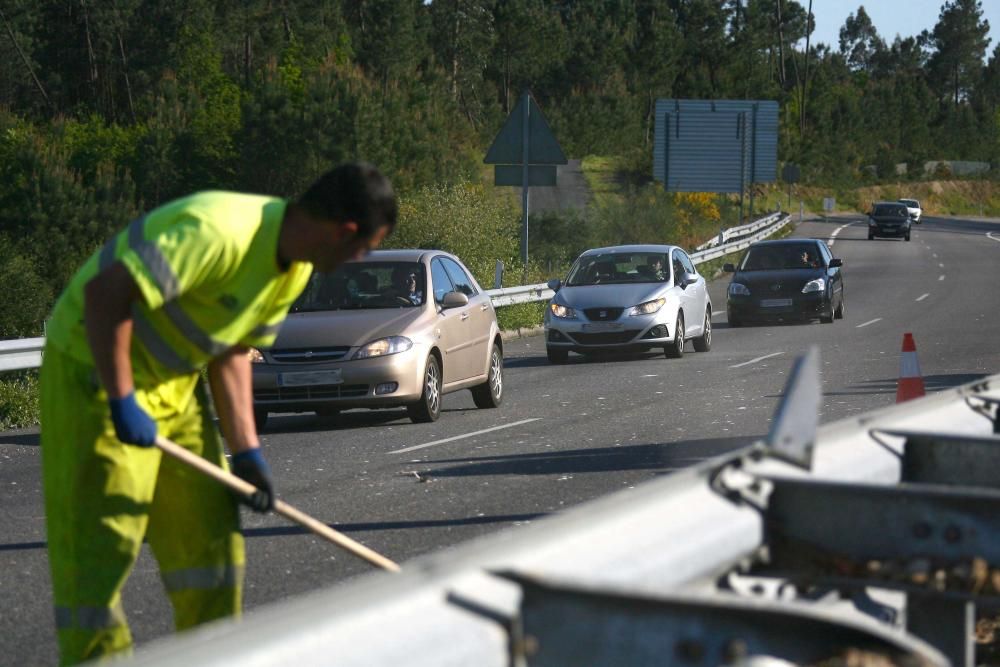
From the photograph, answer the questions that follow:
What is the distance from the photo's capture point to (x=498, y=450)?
1202 cm

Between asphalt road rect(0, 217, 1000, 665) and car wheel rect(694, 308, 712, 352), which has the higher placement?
asphalt road rect(0, 217, 1000, 665)

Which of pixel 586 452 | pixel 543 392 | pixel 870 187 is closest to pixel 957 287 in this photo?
pixel 543 392

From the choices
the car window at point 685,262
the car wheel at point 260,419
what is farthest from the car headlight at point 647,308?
the car wheel at point 260,419

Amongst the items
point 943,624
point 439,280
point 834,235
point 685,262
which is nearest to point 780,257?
point 685,262

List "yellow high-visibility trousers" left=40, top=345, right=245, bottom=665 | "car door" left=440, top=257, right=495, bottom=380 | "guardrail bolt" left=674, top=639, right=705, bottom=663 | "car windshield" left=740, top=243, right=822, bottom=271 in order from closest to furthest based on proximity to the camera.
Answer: "guardrail bolt" left=674, top=639, right=705, bottom=663
"yellow high-visibility trousers" left=40, top=345, right=245, bottom=665
"car door" left=440, top=257, right=495, bottom=380
"car windshield" left=740, top=243, right=822, bottom=271

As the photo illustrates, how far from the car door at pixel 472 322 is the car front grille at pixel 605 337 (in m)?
4.98

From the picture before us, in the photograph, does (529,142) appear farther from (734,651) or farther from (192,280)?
(734,651)

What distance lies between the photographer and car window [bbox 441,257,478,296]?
15555 mm

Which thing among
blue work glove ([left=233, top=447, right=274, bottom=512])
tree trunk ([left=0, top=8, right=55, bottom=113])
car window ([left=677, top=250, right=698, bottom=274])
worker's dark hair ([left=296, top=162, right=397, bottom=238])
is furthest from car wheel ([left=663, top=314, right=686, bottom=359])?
tree trunk ([left=0, top=8, right=55, bottom=113])

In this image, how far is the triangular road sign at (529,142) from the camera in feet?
88.2

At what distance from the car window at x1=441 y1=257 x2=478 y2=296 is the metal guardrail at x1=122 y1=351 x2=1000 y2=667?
1099 cm

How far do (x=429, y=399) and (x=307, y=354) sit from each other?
115cm

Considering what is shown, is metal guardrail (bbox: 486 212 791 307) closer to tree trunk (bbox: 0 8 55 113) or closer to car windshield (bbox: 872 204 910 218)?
car windshield (bbox: 872 204 910 218)

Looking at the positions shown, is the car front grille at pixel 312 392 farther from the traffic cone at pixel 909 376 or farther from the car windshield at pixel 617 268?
the car windshield at pixel 617 268
